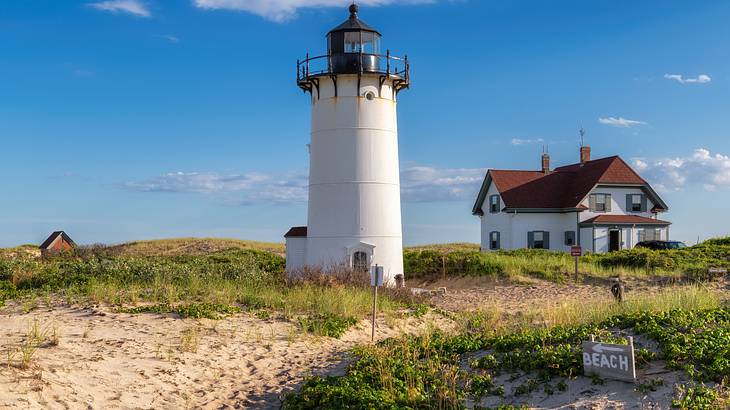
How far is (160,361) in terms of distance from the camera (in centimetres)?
1234

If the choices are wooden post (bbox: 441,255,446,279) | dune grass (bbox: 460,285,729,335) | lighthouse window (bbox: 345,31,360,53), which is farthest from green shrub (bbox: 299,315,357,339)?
wooden post (bbox: 441,255,446,279)

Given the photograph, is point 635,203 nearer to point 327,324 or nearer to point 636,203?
point 636,203

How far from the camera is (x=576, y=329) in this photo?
37.9 ft

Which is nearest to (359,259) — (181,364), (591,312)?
(591,312)

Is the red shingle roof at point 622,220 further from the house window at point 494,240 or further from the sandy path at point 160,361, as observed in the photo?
the sandy path at point 160,361

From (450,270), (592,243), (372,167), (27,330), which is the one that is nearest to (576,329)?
(27,330)

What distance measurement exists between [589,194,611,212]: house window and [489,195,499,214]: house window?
540cm

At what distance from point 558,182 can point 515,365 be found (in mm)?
35418

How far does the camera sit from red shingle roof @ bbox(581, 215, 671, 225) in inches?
1599

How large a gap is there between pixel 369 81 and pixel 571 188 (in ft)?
69.4

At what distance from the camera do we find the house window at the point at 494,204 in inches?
1706

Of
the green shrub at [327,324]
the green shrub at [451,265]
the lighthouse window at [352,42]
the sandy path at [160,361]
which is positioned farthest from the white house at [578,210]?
the green shrub at [327,324]

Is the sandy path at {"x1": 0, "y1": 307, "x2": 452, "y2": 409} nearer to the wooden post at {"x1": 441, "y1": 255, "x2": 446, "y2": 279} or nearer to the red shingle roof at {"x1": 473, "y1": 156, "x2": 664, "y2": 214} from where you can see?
the wooden post at {"x1": 441, "y1": 255, "x2": 446, "y2": 279}

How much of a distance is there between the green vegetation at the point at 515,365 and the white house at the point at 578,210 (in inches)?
1167
